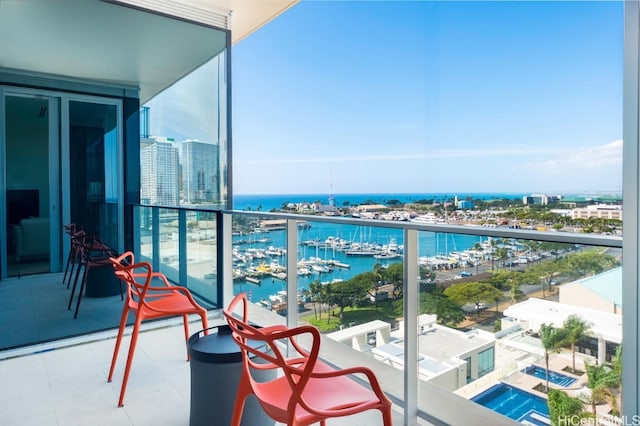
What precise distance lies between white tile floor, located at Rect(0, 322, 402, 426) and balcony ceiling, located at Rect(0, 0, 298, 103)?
2.01 m

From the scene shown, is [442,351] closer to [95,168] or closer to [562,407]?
[562,407]

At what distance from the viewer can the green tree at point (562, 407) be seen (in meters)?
1.46

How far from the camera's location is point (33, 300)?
303 centimetres

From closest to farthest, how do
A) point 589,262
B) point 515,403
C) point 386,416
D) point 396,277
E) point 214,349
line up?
1. point 386,416
2. point 589,262
3. point 515,403
4. point 214,349
5. point 396,277

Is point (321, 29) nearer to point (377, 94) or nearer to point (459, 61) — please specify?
point (377, 94)

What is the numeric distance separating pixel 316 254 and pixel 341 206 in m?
11.5

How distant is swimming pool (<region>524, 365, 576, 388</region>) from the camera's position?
1.48 m

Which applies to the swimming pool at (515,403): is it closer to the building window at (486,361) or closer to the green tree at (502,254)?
the building window at (486,361)

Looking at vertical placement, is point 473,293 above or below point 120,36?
below

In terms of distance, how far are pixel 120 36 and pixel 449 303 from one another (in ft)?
10.4

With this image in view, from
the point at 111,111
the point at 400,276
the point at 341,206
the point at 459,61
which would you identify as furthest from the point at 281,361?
the point at 341,206

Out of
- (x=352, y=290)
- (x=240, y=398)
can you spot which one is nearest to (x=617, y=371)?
(x=240, y=398)

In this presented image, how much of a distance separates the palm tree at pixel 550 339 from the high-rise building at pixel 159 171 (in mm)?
3054

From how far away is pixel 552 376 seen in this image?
152 centimetres
